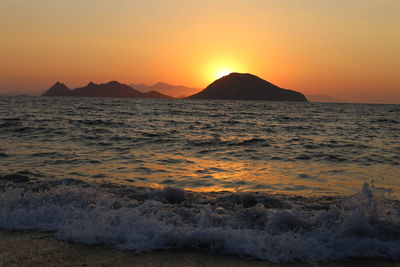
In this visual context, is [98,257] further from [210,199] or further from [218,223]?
[210,199]

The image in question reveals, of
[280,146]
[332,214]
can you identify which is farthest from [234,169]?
[280,146]

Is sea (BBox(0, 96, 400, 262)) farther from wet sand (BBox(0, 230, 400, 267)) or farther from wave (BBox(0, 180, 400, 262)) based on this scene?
wet sand (BBox(0, 230, 400, 267))

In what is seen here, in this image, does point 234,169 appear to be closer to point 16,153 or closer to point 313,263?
point 313,263

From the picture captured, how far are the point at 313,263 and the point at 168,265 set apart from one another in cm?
189

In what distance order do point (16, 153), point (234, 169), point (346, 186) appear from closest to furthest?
point (346, 186) → point (234, 169) → point (16, 153)

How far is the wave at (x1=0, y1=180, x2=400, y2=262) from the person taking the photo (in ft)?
15.4

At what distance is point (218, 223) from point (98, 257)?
6.80 ft

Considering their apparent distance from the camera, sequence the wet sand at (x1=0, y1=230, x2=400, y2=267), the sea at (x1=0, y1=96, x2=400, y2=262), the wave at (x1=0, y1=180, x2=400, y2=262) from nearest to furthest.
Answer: the wet sand at (x1=0, y1=230, x2=400, y2=267), the wave at (x1=0, y1=180, x2=400, y2=262), the sea at (x1=0, y1=96, x2=400, y2=262)

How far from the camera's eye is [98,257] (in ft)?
14.2

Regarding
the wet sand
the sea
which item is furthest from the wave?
the wet sand

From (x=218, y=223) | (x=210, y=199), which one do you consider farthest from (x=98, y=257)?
(x=210, y=199)

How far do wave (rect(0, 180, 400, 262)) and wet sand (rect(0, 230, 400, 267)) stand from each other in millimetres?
174

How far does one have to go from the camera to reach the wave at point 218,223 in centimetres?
468

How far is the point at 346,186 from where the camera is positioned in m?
8.82
